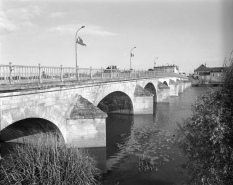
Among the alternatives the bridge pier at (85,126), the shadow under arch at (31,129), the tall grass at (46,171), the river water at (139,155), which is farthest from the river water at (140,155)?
the tall grass at (46,171)

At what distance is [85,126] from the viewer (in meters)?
15.0

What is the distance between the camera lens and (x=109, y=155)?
49.7 ft

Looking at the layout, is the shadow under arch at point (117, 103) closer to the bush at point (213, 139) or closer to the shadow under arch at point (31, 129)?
the shadow under arch at point (31, 129)

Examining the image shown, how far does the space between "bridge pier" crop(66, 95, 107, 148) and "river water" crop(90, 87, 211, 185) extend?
0.80m

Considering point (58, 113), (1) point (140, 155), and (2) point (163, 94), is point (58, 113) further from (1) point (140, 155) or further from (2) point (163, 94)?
(2) point (163, 94)

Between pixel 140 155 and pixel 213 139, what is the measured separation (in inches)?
359

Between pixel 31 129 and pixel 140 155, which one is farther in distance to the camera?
pixel 140 155

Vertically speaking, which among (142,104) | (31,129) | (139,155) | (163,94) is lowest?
(139,155)

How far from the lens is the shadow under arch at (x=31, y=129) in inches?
524

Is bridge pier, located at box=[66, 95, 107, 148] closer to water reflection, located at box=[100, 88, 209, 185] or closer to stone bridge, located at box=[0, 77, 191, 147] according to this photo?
stone bridge, located at box=[0, 77, 191, 147]

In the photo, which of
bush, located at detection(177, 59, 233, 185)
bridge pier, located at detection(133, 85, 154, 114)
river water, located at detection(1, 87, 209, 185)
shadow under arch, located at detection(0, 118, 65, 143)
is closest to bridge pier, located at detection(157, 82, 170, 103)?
bridge pier, located at detection(133, 85, 154, 114)

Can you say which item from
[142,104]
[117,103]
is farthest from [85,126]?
[142,104]

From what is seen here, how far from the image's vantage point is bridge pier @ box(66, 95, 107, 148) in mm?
14736

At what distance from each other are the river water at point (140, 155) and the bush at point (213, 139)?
4.89 ft
